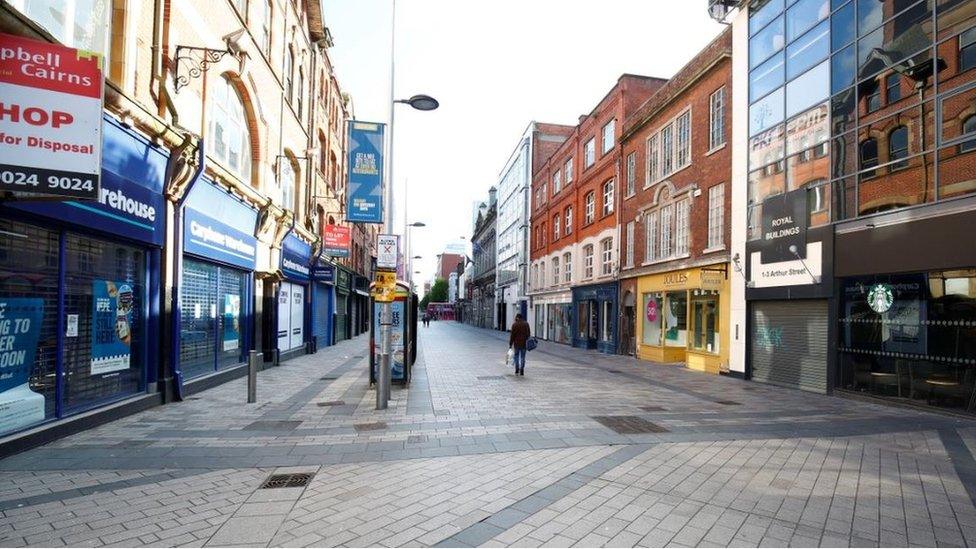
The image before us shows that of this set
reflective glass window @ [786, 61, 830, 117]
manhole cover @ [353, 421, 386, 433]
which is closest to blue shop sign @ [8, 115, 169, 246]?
manhole cover @ [353, 421, 386, 433]

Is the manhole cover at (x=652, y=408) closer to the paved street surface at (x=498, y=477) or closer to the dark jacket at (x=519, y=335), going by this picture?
the paved street surface at (x=498, y=477)

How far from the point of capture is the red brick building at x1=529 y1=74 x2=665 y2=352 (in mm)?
24672

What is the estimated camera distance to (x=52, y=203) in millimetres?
6543

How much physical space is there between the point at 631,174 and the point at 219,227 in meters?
17.2

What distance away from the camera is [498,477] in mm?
5414

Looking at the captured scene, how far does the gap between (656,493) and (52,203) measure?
25.3 ft

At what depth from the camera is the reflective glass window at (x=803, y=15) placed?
→ 12.7m

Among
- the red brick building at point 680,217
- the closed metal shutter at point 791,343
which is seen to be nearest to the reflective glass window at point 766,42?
the red brick building at point 680,217

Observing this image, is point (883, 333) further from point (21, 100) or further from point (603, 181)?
point (603, 181)

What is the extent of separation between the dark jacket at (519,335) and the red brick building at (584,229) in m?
10.1

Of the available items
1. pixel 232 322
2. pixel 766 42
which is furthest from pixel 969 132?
pixel 232 322

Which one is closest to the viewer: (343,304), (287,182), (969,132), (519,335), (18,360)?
(18,360)

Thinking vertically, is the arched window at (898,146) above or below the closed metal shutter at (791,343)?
above

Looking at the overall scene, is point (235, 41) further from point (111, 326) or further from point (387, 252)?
point (111, 326)
